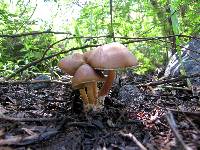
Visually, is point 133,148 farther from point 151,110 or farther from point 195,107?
point 195,107

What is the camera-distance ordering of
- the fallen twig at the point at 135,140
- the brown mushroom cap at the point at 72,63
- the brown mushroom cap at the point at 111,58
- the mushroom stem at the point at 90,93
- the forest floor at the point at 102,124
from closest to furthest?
the fallen twig at the point at 135,140
the forest floor at the point at 102,124
the brown mushroom cap at the point at 111,58
the brown mushroom cap at the point at 72,63
the mushroom stem at the point at 90,93

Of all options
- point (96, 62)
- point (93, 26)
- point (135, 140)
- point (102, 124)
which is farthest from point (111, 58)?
point (93, 26)

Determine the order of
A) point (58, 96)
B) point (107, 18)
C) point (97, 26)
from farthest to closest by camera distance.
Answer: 1. point (107, 18)
2. point (97, 26)
3. point (58, 96)

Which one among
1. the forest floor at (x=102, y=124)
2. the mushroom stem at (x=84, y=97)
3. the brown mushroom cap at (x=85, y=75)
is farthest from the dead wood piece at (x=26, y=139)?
the mushroom stem at (x=84, y=97)

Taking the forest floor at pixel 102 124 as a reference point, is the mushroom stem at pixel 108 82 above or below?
above

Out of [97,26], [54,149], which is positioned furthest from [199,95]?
[97,26]

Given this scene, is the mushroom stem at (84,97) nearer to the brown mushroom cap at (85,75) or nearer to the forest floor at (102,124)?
the forest floor at (102,124)

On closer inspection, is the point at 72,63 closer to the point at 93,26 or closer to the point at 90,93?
the point at 90,93
